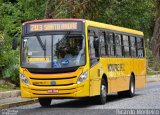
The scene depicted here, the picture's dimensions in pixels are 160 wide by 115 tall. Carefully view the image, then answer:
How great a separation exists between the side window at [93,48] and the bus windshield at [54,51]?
0.47 metres

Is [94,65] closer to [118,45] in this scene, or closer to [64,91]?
[64,91]

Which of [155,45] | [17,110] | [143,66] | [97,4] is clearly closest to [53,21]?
[17,110]

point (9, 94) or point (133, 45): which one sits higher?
point (133, 45)

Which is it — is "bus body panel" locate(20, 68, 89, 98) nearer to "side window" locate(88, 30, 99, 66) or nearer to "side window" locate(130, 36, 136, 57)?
"side window" locate(88, 30, 99, 66)

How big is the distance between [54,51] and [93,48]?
1442 mm

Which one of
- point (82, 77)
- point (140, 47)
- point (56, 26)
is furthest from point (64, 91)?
point (140, 47)

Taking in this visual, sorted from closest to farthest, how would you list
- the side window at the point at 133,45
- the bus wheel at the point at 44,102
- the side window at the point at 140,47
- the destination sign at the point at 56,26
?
the destination sign at the point at 56,26 < the bus wheel at the point at 44,102 < the side window at the point at 133,45 < the side window at the point at 140,47

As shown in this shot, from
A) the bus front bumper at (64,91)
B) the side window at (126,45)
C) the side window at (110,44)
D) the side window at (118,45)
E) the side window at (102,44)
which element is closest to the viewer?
the bus front bumper at (64,91)

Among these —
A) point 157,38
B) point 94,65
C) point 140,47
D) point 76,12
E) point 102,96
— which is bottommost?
point 102,96

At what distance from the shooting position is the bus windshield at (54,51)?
18.7 metres

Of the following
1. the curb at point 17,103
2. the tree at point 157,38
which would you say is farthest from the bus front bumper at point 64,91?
the tree at point 157,38

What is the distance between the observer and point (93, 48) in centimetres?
1952

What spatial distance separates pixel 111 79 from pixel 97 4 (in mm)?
13533

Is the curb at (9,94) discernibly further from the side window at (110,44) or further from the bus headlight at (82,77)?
the bus headlight at (82,77)
